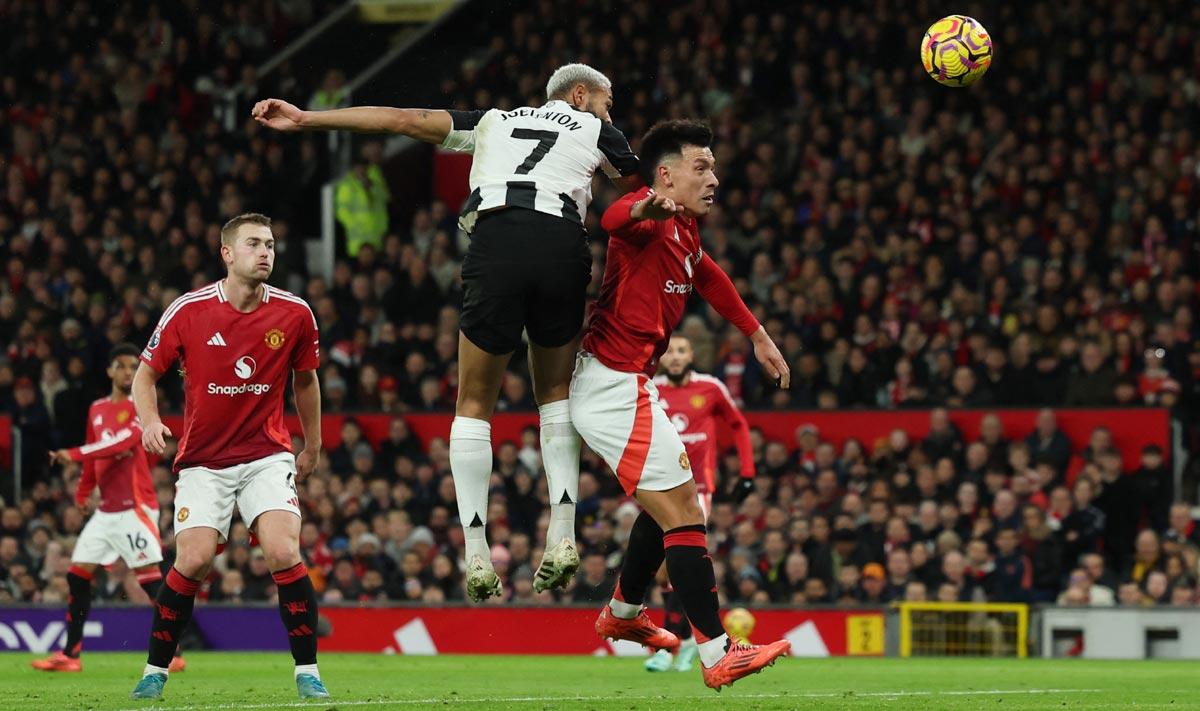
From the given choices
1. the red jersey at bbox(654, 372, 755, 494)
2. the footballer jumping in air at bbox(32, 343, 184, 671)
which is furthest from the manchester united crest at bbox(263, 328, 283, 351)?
the red jersey at bbox(654, 372, 755, 494)

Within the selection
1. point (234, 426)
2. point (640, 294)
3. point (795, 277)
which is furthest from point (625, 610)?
point (795, 277)

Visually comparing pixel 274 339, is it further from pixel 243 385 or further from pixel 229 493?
pixel 229 493

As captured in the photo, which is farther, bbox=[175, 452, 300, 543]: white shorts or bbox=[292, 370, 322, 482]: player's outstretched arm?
bbox=[292, 370, 322, 482]: player's outstretched arm

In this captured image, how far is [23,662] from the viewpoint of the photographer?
1496cm

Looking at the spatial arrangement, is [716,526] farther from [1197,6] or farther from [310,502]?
[1197,6]

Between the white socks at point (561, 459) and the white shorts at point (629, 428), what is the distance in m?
0.12

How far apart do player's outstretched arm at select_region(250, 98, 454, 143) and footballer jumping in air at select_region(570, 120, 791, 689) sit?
0.93 meters

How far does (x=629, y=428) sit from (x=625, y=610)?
3.35ft

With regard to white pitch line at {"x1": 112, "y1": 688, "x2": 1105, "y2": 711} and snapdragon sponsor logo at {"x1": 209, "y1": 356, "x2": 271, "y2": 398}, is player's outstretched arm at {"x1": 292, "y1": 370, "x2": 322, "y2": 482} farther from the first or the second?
white pitch line at {"x1": 112, "y1": 688, "x2": 1105, "y2": 711}

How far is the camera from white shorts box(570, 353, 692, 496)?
863 centimetres

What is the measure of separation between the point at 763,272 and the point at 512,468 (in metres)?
3.54

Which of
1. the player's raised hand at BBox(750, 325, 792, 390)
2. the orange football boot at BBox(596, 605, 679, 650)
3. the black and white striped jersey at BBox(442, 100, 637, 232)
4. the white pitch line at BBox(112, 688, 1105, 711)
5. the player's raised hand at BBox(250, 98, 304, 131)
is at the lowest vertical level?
the white pitch line at BBox(112, 688, 1105, 711)

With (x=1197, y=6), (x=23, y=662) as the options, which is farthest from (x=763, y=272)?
(x=23, y=662)

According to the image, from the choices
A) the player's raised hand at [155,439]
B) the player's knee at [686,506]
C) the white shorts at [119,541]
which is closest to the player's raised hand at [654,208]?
the player's knee at [686,506]
